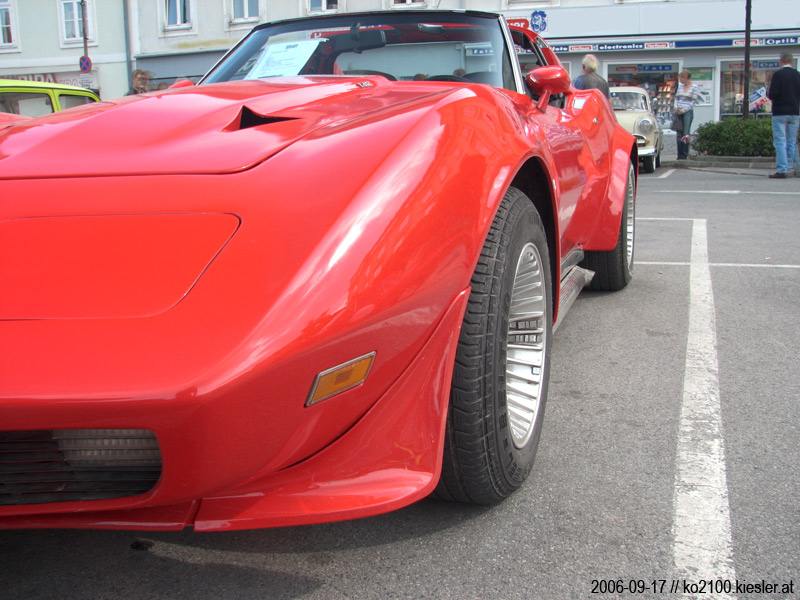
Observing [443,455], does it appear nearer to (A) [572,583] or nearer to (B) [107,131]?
(A) [572,583]

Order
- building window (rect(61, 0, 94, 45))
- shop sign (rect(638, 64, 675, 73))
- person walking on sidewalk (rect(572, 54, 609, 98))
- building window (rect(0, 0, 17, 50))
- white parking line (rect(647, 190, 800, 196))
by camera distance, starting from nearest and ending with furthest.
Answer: person walking on sidewalk (rect(572, 54, 609, 98)), white parking line (rect(647, 190, 800, 196)), shop sign (rect(638, 64, 675, 73)), building window (rect(61, 0, 94, 45)), building window (rect(0, 0, 17, 50))

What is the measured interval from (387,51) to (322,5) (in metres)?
20.4

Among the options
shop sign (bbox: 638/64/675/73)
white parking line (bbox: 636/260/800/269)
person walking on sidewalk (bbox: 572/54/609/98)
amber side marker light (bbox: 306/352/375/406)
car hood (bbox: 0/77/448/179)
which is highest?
shop sign (bbox: 638/64/675/73)

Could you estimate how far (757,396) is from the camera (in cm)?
262

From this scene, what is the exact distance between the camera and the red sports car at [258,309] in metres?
1.24

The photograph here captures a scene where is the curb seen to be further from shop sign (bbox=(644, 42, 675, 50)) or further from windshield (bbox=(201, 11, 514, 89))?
windshield (bbox=(201, 11, 514, 89))

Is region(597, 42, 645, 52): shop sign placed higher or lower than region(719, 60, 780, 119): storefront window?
higher

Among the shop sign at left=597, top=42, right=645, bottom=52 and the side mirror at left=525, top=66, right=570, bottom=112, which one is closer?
the side mirror at left=525, top=66, right=570, bottom=112

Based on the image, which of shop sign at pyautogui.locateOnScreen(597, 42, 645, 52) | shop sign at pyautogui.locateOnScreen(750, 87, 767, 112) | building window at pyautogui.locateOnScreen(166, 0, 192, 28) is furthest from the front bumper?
building window at pyautogui.locateOnScreen(166, 0, 192, 28)

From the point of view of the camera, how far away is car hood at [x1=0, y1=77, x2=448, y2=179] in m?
1.62

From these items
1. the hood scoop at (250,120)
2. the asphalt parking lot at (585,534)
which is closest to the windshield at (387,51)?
the hood scoop at (250,120)

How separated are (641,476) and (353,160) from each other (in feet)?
3.72

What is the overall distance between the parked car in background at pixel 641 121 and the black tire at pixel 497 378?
11.9 meters

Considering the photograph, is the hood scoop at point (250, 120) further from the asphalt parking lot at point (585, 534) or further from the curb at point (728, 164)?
the curb at point (728, 164)
